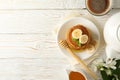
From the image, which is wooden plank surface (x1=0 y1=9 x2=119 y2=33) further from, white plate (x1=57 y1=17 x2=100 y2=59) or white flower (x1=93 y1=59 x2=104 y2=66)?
white flower (x1=93 y1=59 x2=104 y2=66)

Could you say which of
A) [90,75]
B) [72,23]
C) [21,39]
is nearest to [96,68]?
[90,75]

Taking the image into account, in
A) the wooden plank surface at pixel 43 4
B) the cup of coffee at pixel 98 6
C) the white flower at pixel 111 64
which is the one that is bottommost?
the white flower at pixel 111 64

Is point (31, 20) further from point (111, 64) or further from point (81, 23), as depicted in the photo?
point (111, 64)

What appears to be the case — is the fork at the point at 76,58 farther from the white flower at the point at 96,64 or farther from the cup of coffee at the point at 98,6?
the cup of coffee at the point at 98,6

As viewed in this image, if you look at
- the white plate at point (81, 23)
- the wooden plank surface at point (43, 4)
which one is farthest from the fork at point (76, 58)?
the wooden plank surface at point (43, 4)

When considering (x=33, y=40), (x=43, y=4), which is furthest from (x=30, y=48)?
(x=43, y=4)

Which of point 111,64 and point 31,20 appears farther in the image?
point 31,20

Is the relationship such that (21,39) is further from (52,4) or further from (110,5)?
(110,5)

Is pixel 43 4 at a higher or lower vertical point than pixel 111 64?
higher
